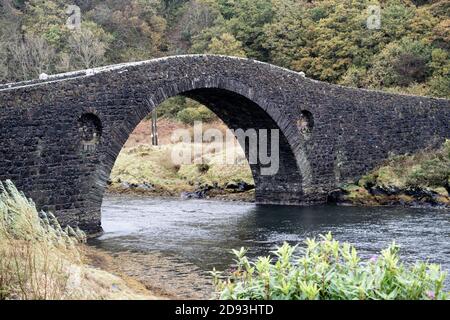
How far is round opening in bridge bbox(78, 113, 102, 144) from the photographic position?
17531 millimetres

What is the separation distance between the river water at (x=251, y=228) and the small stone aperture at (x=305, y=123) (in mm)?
2795

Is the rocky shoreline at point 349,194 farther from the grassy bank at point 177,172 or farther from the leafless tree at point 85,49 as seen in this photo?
the leafless tree at point 85,49

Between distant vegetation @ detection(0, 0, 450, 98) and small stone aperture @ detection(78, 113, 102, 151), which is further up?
distant vegetation @ detection(0, 0, 450, 98)

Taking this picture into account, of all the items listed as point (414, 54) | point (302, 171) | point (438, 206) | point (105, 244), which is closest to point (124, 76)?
point (105, 244)

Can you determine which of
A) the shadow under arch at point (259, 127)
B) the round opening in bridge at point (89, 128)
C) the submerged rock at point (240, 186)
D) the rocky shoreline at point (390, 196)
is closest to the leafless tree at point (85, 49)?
the submerged rock at point (240, 186)

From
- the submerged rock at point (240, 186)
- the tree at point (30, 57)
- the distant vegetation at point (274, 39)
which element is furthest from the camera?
the tree at point (30, 57)

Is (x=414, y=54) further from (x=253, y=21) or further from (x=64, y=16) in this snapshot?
(x=64, y=16)

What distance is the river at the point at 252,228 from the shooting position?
51.1 ft

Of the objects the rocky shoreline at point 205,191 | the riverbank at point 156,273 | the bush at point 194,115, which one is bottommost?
the riverbank at point 156,273

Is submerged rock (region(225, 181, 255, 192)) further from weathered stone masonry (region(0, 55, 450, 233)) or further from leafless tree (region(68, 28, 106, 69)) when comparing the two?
leafless tree (region(68, 28, 106, 69))

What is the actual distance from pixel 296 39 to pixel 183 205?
21960 millimetres

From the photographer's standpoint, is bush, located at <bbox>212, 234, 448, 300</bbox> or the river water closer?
bush, located at <bbox>212, 234, 448, 300</bbox>

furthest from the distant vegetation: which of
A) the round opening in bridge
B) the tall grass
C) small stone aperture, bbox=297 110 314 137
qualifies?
the tall grass

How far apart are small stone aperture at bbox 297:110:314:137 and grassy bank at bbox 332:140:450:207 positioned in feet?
8.71
